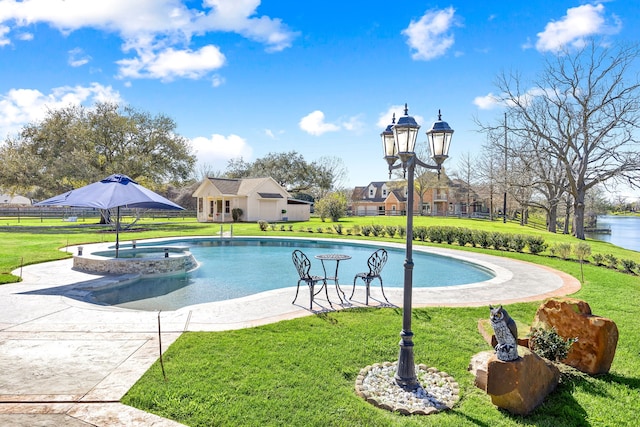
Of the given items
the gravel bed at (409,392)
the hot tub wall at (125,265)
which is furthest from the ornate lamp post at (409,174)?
the hot tub wall at (125,265)

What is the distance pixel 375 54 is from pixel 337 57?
5.88ft

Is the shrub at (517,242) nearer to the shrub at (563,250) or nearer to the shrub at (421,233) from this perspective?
the shrub at (563,250)

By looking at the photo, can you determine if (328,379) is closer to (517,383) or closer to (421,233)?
(517,383)

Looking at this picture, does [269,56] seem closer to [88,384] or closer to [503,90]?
[88,384]

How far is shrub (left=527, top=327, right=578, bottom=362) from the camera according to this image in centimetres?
438

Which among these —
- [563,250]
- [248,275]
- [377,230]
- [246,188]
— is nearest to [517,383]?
[248,275]

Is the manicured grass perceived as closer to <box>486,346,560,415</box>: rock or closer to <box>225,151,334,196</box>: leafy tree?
<box>486,346,560,415</box>: rock

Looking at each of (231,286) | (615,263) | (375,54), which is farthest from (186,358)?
(615,263)

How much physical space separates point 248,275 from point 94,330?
6.00 metres

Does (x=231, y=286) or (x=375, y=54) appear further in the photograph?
(x=375, y=54)

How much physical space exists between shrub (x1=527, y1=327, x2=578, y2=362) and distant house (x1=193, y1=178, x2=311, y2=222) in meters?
32.8

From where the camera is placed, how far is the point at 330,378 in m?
→ 4.21

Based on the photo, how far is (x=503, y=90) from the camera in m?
26.3

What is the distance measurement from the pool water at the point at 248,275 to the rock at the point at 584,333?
475 cm
